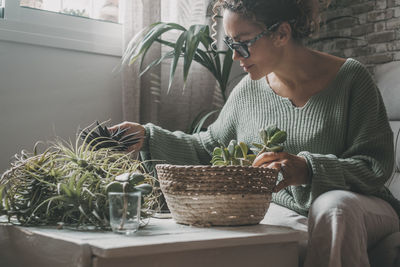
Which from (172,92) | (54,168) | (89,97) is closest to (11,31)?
(89,97)

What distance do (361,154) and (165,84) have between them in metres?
1.18

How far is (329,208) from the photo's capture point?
1.09 metres

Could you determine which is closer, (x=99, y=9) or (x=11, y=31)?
(x=11, y=31)

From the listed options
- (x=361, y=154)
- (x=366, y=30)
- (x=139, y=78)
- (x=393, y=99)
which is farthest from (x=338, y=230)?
(x=366, y=30)

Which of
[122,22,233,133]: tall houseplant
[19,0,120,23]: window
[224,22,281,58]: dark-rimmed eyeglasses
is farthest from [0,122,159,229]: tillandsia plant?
[19,0,120,23]: window

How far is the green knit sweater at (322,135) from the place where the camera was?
1.29 meters

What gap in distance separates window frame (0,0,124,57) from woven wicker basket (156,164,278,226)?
1169 millimetres

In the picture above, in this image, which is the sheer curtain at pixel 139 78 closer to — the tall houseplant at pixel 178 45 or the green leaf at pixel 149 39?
the tall houseplant at pixel 178 45

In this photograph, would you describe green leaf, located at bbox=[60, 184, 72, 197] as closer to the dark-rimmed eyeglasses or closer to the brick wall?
the dark-rimmed eyeglasses

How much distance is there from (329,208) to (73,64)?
54.4 inches

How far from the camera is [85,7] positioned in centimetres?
228

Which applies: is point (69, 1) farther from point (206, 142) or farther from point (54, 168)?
point (54, 168)

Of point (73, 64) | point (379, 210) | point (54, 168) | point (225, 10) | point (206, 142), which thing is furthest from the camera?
point (73, 64)

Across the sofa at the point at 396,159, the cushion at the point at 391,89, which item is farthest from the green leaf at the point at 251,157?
the cushion at the point at 391,89
